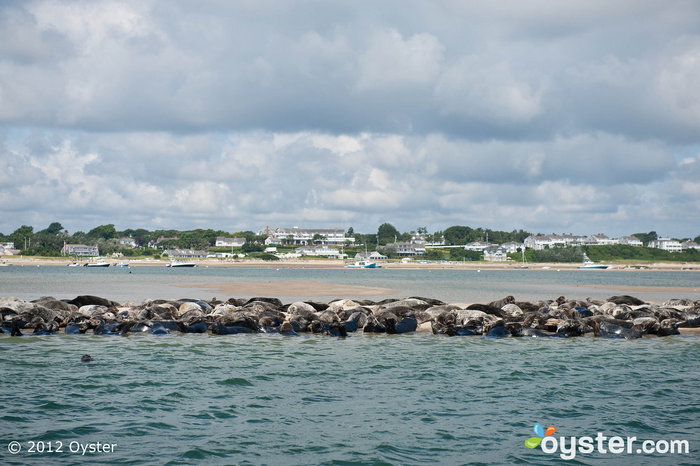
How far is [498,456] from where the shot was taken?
27.0ft

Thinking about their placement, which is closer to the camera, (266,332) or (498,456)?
(498,456)

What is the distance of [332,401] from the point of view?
10914 millimetres

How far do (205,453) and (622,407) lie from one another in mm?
7548

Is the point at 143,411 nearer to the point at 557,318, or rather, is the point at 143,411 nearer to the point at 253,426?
the point at 253,426

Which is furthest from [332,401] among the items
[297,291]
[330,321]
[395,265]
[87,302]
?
[395,265]

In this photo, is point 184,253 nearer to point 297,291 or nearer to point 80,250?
point 80,250

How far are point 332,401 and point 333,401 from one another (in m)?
0.02

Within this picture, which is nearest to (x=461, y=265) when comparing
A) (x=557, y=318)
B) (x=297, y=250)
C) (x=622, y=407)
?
(x=297, y=250)

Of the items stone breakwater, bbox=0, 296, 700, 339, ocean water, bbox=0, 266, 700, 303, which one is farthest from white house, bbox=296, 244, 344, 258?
stone breakwater, bbox=0, 296, 700, 339

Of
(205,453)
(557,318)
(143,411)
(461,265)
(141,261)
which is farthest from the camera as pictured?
(141,261)

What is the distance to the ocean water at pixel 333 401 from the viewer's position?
27.5ft

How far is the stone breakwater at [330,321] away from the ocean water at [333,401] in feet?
8.50

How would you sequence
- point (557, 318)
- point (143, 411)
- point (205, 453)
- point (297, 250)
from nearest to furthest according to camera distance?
point (205, 453) < point (143, 411) < point (557, 318) < point (297, 250)

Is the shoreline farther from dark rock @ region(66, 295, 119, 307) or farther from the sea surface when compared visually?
the sea surface
